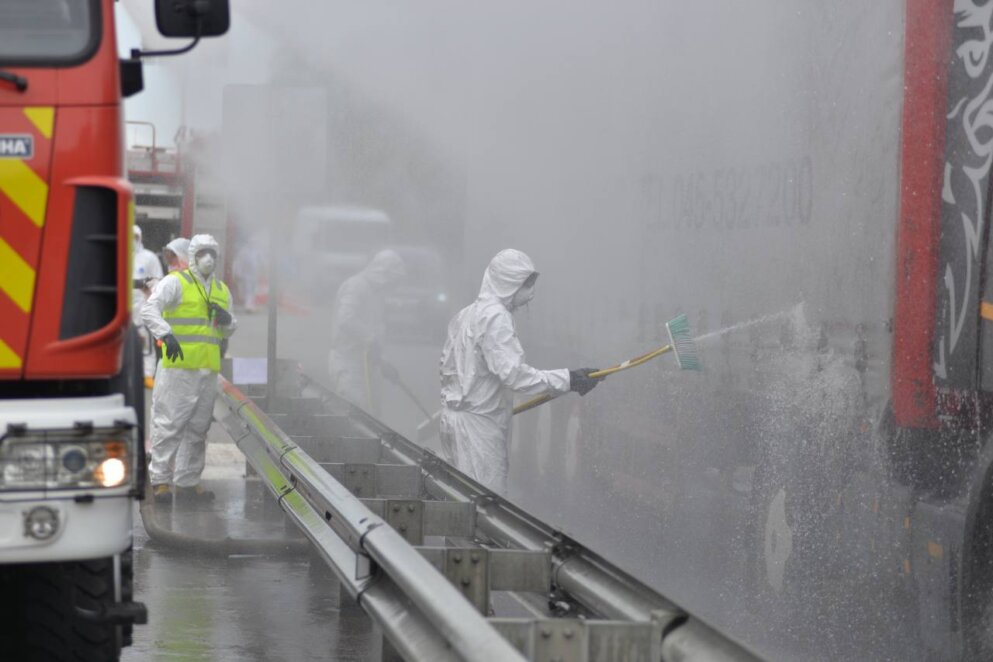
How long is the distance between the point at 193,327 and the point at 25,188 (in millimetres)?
6820

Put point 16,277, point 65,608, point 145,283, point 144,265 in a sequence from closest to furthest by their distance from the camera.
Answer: point 16,277
point 65,608
point 145,283
point 144,265

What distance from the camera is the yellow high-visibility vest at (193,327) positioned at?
35.1 feet

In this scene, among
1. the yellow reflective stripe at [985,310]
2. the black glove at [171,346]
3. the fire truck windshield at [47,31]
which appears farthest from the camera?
the black glove at [171,346]

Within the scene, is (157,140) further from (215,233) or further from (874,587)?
(874,587)

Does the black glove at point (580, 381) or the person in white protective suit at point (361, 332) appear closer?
the black glove at point (580, 381)

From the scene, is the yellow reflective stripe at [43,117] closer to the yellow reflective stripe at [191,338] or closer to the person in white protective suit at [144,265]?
the yellow reflective stripe at [191,338]

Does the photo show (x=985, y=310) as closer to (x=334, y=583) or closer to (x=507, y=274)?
(x=507, y=274)

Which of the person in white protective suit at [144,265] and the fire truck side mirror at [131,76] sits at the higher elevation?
the fire truck side mirror at [131,76]

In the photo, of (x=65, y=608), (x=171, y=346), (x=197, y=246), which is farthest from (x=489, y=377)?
(x=65, y=608)

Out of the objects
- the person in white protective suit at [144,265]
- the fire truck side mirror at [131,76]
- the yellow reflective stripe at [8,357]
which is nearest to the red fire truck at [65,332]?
the yellow reflective stripe at [8,357]

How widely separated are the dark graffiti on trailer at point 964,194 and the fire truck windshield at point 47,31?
9.04 ft

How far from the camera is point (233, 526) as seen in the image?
31.6ft

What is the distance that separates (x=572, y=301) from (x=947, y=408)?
496 centimetres

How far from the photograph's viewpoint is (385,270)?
44.0 feet
